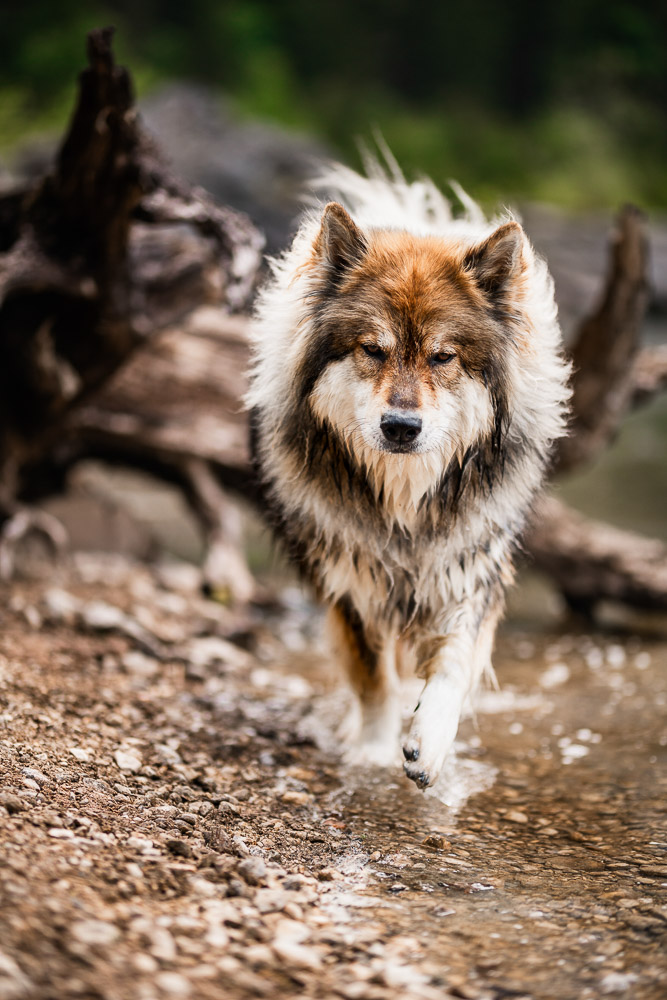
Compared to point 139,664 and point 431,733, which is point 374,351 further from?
point 139,664

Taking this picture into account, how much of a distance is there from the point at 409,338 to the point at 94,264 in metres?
1.67

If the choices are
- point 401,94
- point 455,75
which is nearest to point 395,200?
point 401,94

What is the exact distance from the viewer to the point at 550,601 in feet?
18.5

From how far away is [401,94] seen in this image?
58.6 feet

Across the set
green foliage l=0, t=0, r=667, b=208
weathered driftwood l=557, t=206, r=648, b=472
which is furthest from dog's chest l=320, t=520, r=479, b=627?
green foliage l=0, t=0, r=667, b=208

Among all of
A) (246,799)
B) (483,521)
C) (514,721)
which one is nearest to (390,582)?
(483,521)

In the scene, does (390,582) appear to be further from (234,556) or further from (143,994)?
(234,556)

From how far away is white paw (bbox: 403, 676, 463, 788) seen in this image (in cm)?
240

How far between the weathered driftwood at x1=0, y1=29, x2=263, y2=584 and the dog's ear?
0.60 m

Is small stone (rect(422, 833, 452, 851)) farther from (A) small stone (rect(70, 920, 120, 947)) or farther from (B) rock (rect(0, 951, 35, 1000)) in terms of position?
(B) rock (rect(0, 951, 35, 1000))

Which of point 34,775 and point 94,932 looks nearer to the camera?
point 94,932

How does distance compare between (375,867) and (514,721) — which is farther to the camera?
(514,721)

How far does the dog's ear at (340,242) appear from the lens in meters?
2.64

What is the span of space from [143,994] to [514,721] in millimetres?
2201
